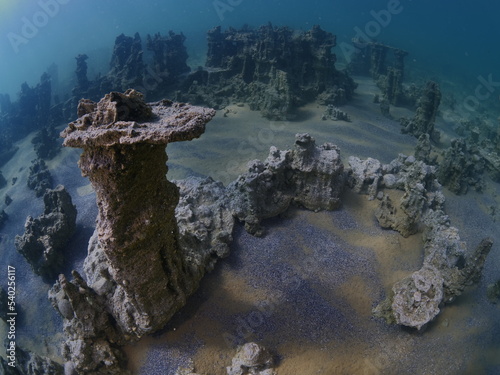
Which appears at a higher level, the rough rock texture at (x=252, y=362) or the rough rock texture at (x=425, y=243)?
the rough rock texture at (x=425, y=243)

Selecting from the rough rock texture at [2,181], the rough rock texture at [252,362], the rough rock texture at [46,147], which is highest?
the rough rock texture at [252,362]

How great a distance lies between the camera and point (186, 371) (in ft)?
14.1

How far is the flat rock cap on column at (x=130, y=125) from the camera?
2678 mm

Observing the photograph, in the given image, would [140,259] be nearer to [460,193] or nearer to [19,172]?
[460,193]

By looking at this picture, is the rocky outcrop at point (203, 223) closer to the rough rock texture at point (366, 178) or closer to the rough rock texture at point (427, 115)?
the rough rock texture at point (366, 178)

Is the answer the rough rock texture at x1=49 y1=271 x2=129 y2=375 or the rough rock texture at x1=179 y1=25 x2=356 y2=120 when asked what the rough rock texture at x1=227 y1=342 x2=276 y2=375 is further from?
the rough rock texture at x1=179 y1=25 x2=356 y2=120

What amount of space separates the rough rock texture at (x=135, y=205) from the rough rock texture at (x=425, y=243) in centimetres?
367

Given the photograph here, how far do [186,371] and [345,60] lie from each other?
111ft

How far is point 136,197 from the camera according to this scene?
354 cm

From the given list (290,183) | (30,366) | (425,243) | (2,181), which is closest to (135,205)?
(30,366)

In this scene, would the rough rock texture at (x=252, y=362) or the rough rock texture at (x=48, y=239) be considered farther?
the rough rock texture at (x=48, y=239)

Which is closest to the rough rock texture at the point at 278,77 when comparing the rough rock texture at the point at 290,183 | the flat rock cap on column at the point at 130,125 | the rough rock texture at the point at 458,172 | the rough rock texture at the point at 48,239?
the rough rock texture at the point at 458,172

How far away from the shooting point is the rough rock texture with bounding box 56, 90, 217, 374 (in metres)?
2.89

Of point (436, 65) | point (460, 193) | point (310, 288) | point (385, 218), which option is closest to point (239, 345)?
point (310, 288)
